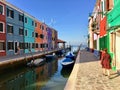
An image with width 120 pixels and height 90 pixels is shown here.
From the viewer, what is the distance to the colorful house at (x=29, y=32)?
44.8 meters

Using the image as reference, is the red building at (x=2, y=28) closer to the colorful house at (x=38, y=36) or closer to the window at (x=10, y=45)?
the window at (x=10, y=45)

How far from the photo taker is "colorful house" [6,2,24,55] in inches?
1378

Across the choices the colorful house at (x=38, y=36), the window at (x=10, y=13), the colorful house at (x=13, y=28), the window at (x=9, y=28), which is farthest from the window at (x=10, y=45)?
the colorful house at (x=38, y=36)

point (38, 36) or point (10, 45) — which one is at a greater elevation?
point (38, 36)

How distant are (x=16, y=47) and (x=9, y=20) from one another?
5.49m

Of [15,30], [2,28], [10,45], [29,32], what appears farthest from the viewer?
[29,32]

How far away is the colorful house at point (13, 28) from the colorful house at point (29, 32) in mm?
2748

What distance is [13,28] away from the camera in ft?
122

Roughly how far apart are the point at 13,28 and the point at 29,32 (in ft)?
35.2

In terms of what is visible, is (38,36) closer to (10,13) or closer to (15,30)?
(15,30)

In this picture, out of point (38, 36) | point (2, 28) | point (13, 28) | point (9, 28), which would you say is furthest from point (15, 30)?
point (38, 36)

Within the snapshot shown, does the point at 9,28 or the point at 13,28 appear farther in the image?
the point at 13,28

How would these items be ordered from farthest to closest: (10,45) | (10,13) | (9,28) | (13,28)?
(13,28), (10,13), (10,45), (9,28)

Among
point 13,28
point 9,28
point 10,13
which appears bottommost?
point 9,28
